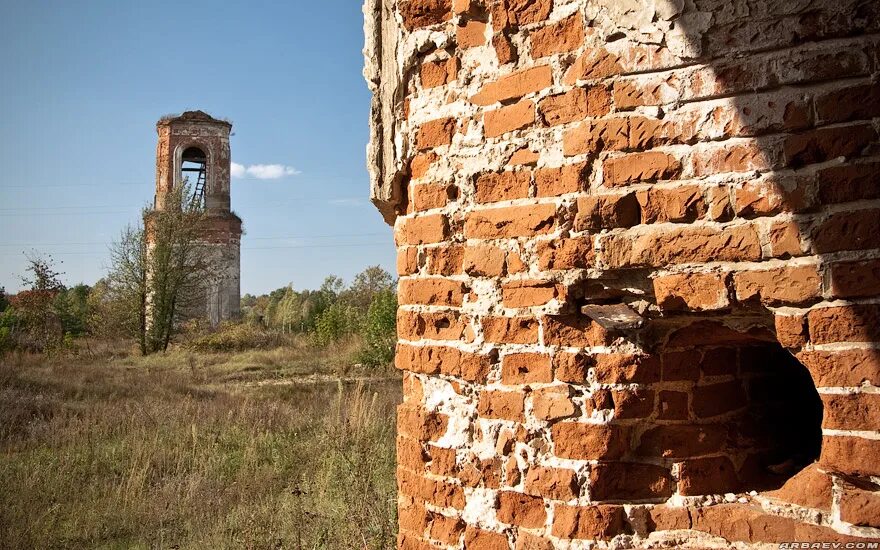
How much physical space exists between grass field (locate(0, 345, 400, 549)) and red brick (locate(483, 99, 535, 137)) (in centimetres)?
284

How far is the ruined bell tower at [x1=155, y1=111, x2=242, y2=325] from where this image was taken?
2433cm

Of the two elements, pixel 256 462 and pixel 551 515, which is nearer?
pixel 551 515

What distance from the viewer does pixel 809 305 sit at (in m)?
1.72

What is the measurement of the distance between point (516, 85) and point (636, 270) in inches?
28.3

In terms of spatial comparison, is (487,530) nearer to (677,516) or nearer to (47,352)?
(677,516)

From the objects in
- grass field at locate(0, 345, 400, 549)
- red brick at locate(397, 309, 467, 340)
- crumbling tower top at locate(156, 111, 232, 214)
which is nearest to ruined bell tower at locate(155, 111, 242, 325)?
crumbling tower top at locate(156, 111, 232, 214)

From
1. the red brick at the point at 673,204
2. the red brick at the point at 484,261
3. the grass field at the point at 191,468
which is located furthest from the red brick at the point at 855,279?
the grass field at the point at 191,468

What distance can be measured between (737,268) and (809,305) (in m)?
0.20

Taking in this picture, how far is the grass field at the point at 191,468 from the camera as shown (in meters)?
4.46

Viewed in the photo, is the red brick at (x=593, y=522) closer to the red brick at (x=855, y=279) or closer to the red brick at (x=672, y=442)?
the red brick at (x=672, y=442)

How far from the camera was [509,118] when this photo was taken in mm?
2146

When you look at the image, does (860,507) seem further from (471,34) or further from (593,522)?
(471,34)

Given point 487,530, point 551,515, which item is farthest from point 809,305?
point 487,530

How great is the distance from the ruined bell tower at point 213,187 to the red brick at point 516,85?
2345cm
